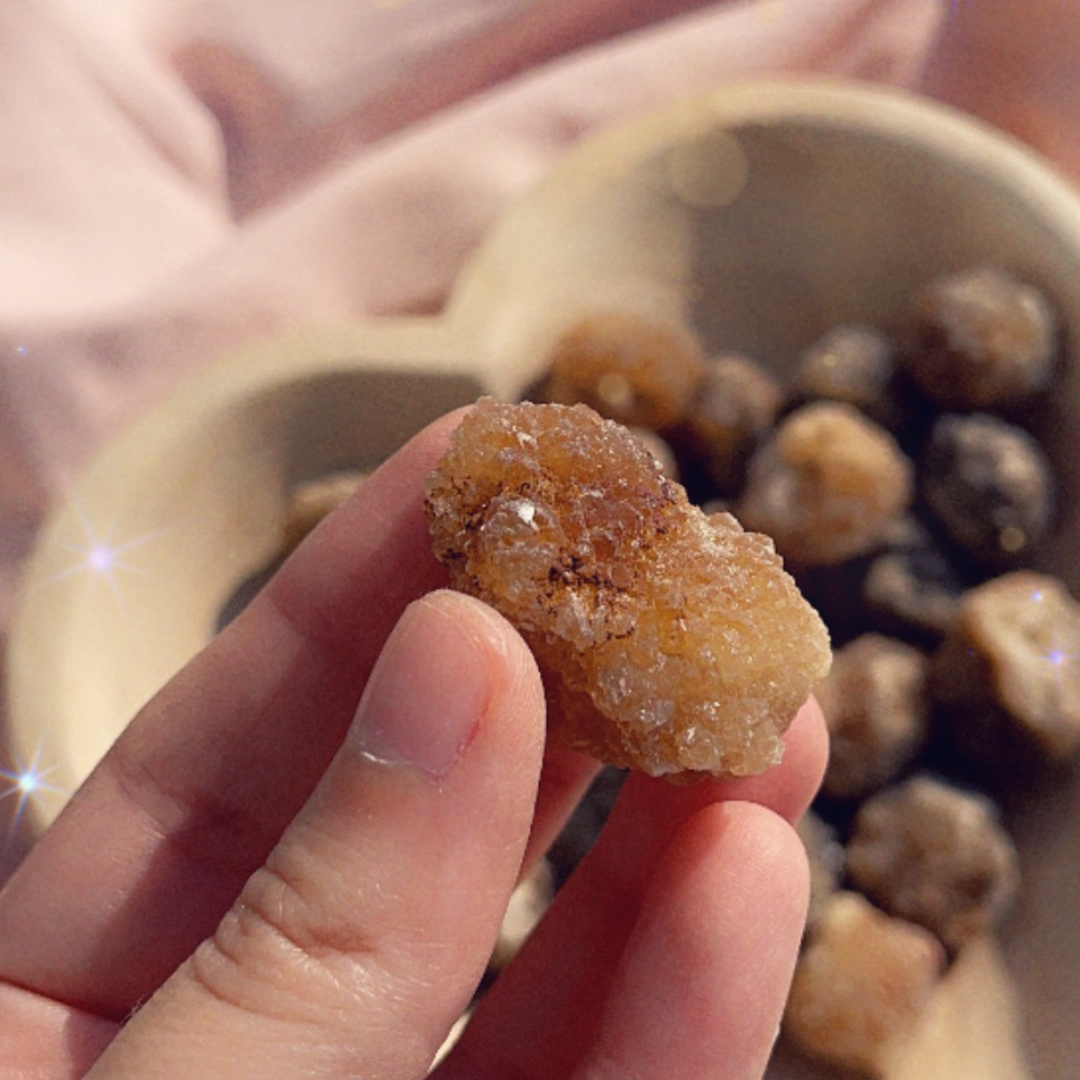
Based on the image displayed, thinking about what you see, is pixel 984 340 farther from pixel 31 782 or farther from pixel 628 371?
pixel 31 782

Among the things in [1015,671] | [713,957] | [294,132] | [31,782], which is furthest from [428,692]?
[294,132]

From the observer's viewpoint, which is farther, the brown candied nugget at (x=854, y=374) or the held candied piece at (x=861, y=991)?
the brown candied nugget at (x=854, y=374)

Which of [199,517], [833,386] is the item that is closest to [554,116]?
[833,386]

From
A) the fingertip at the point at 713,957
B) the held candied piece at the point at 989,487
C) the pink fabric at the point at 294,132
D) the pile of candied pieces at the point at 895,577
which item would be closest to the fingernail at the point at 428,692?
the fingertip at the point at 713,957

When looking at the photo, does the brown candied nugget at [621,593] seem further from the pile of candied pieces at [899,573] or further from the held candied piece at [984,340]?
the held candied piece at [984,340]

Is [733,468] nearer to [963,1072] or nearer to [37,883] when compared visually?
[963,1072]

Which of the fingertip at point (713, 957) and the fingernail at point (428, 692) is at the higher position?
the fingernail at point (428, 692)

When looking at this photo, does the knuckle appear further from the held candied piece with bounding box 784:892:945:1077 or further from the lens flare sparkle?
the held candied piece with bounding box 784:892:945:1077
